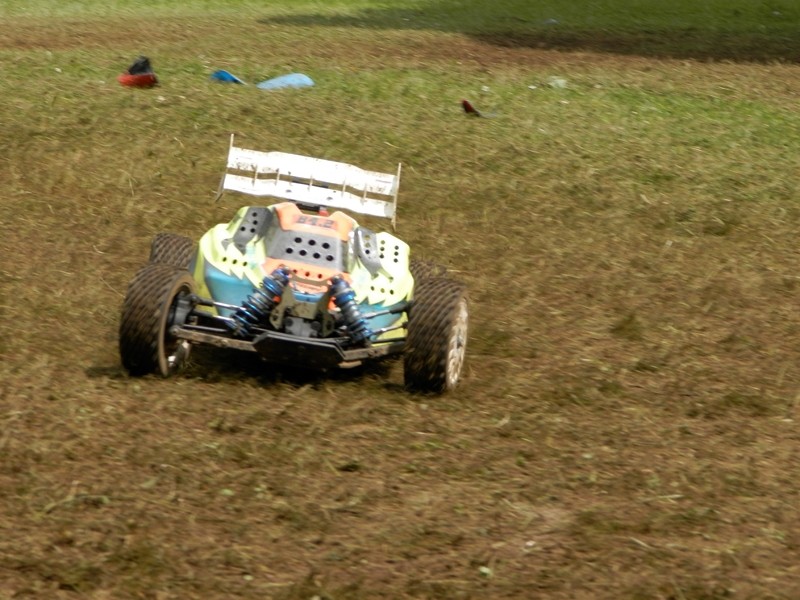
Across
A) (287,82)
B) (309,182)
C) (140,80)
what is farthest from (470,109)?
(309,182)

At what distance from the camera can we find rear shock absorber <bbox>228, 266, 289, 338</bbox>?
28.1ft

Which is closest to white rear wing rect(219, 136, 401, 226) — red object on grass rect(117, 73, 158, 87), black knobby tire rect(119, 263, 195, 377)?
black knobby tire rect(119, 263, 195, 377)

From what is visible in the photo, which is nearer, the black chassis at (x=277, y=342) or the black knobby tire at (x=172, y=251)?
the black chassis at (x=277, y=342)

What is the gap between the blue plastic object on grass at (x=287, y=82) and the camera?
18.6m

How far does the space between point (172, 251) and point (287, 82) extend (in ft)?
29.9

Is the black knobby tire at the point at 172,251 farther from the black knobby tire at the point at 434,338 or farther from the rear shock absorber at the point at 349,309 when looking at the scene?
the black knobby tire at the point at 434,338

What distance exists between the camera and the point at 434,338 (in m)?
8.55

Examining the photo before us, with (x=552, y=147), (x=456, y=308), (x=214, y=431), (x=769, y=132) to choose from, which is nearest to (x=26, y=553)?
(x=214, y=431)

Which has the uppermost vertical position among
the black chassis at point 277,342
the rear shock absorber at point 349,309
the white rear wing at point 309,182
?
the white rear wing at point 309,182

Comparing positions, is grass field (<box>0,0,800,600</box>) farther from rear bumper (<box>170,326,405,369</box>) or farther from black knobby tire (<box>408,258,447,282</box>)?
black knobby tire (<box>408,258,447,282</box>)

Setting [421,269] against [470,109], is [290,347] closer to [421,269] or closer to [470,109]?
[421,269]

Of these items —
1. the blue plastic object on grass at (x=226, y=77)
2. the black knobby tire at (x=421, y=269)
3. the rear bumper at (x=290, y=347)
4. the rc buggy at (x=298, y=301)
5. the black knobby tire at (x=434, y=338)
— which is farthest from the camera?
the blue plastic object on grass at (x=226, y=77)

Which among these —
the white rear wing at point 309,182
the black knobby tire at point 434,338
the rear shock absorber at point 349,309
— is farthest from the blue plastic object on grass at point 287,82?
the rear shock absorber at point 349,309

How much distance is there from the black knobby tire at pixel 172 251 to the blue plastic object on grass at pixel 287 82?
8.62m
